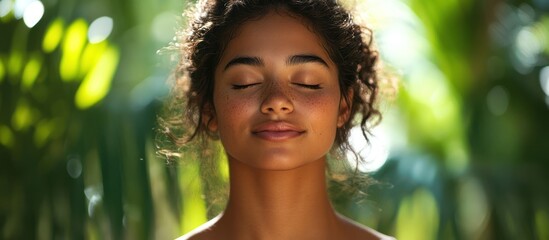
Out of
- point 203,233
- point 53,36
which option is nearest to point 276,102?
point 203,233

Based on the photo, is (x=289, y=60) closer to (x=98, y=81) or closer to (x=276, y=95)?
(x=276, y=95)

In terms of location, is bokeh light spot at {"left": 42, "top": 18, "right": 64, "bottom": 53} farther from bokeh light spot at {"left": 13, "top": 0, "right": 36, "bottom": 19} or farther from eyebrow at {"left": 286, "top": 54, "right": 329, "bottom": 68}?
eyebrow at {"left": 286, "top": 54, "right": 329, "bottom": 68}

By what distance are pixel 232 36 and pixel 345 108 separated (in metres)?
0.33

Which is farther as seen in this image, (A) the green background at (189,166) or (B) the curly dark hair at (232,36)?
(A) the green background at (189,166)

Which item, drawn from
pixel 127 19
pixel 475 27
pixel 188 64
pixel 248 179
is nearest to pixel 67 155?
pixel 127 19

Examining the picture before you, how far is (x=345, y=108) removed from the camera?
286cm

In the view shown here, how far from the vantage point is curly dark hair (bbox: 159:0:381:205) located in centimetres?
276

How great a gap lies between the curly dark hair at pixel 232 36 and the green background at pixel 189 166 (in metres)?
0.40

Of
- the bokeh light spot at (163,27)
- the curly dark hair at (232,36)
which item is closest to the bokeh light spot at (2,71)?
the bokeh light spot at (163,27)

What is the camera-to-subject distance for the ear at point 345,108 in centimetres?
284

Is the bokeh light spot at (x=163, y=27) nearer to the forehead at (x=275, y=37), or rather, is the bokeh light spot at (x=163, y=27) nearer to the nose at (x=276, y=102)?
the forehead at (x=275, y=37)

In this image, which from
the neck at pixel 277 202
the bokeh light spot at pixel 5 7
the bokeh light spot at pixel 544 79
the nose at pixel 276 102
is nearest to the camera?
the nose at pixel 276 102

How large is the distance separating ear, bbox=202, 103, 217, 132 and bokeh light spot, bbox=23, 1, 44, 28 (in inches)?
38.5

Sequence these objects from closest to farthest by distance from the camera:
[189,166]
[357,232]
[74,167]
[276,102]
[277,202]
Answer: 1. [276,102]
2. [277,202]
3. [357,232]
4. [189,166]
5. [74,167]
